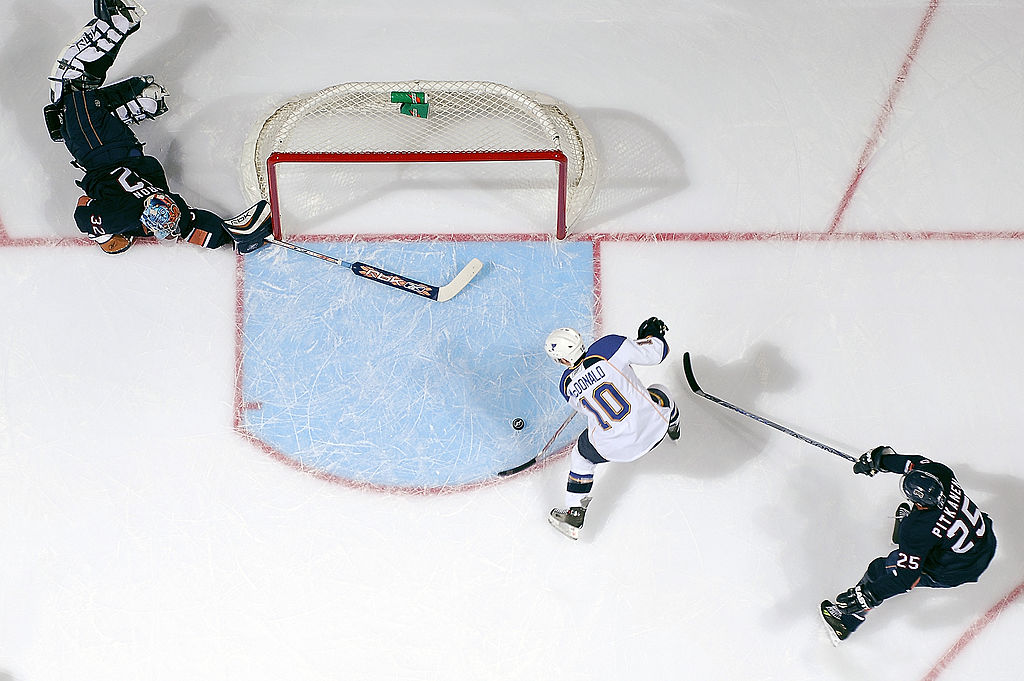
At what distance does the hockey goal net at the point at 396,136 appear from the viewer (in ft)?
14.1

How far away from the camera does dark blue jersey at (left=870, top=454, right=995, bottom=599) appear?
3541 millimetres

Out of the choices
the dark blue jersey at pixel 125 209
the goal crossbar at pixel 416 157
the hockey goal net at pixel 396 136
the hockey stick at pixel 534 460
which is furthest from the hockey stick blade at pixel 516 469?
the dark blue jersey at pixel 125 209

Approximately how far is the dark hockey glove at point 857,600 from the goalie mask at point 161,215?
9.31 feet

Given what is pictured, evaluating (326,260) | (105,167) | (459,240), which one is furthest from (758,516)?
(105,167)

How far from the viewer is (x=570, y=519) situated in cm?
391

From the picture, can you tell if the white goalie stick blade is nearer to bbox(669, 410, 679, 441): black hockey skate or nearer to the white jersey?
the white jersey

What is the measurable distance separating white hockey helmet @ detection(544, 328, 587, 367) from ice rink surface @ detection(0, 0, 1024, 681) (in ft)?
1.97

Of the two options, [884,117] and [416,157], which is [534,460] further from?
[884,117]

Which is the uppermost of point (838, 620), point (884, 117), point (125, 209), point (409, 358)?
point (884, 117)

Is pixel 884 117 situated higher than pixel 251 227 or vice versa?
pixel 884 117

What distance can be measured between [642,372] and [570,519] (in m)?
0.67

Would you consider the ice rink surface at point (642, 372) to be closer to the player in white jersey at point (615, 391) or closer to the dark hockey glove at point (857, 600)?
the dark hockey glove at point (857, 600)

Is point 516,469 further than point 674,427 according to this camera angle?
Yes


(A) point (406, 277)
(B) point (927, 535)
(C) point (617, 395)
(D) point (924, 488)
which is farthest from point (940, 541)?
(A) point (406, 277)
